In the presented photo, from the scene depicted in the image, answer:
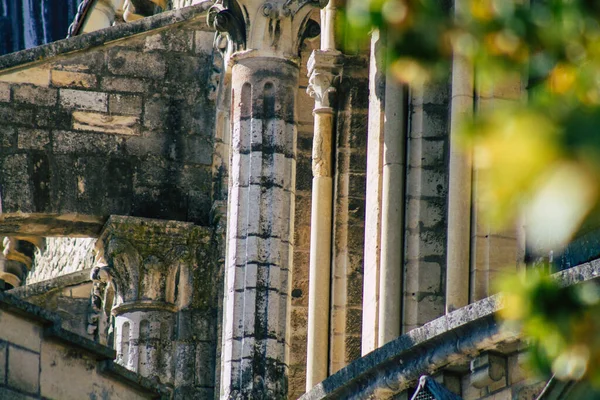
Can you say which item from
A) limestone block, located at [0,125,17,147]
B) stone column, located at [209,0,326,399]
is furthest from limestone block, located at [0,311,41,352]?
limestone block, located at [0,125,17,147]

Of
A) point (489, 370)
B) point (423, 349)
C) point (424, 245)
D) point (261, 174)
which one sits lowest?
point (489, 370)

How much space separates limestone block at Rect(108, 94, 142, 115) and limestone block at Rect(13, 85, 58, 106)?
380 mm

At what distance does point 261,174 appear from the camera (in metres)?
9.76

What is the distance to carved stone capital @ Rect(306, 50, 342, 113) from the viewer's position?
9.63 meters

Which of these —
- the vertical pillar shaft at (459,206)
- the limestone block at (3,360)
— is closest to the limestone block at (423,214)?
the vertical pillar shaft at (459,206)

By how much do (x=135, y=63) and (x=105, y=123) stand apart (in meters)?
0.49

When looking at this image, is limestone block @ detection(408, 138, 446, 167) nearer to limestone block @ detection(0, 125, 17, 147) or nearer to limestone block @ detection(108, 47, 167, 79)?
limestone block @ detection(0, 125, 17, 147)

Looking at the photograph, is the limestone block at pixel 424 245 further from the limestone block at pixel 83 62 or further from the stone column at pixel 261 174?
the limestone block at pixel 83 62

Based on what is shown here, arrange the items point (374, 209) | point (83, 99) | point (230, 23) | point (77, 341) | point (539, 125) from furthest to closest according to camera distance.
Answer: point (83, 99) < point (230, 23) < point (374, 209) < point (77, 341) < point (539, 125)

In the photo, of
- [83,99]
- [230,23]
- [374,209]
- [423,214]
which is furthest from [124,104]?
[423,214]

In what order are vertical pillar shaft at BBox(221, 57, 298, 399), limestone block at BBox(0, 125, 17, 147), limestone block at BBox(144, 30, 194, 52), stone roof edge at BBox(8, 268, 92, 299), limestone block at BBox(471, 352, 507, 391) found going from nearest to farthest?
limestone block at BBox(471, 352, 507, 391) < vertical pillar shaft at BBox(221, 57, 298, 399) < limestone block at BBox(0, 125, 17, 147) < limestone block at BBox(144, 30, 194, 52) < stone roof edge at BBox(8, 268, 92, 299)

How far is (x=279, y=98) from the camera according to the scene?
984cm

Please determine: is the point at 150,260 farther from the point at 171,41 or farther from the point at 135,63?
the point at 171,41

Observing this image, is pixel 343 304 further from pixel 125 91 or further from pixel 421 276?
pixel 125 91
